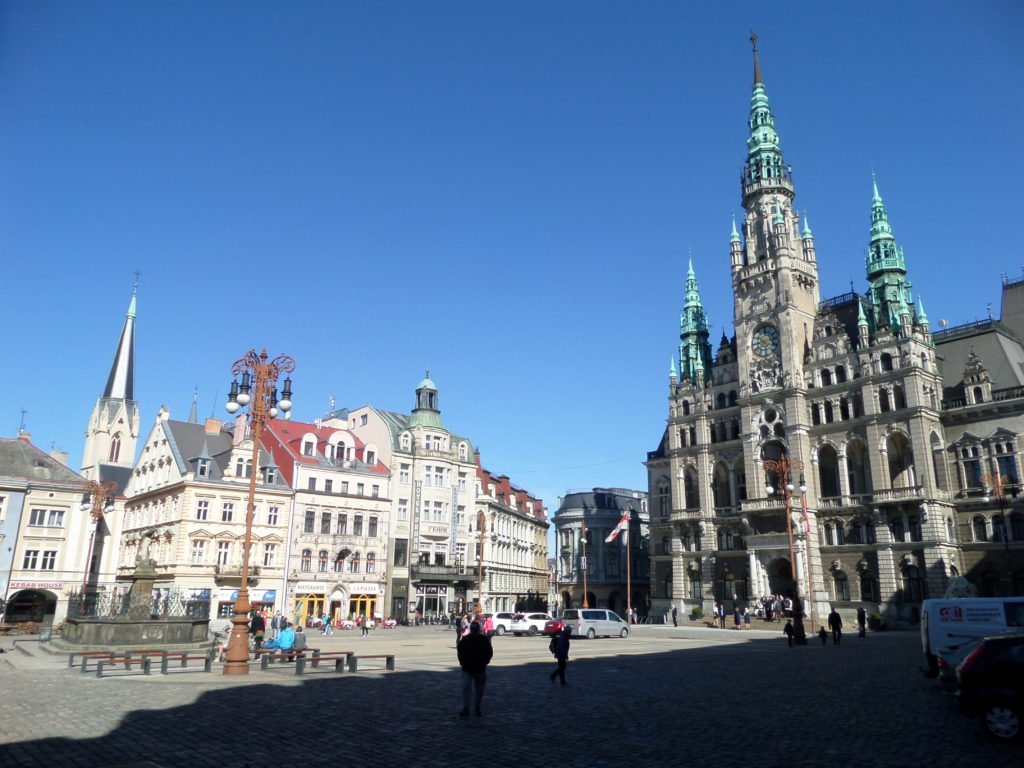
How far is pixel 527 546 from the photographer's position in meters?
87.2

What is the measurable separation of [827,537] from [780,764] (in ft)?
182

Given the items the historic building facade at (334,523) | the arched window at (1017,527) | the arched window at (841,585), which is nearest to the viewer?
the arched window at (1017,527)

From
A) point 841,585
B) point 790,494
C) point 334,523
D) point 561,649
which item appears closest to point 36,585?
point 334,523

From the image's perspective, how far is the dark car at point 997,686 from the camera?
449 inches

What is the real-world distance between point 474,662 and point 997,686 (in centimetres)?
839

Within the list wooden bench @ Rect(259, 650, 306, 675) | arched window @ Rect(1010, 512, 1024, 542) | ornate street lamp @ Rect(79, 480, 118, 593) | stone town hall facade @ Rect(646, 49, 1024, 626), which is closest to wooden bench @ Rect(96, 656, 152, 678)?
wooden bench @ Rect(259, 650, 306, 675)

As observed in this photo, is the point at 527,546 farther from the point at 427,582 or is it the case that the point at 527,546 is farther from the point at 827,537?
the point at 827,537

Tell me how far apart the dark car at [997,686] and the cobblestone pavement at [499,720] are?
360 millimetres

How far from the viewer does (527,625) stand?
46.8m

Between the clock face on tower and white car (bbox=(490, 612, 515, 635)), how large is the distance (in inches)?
1386

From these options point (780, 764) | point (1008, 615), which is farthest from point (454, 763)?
A: point (1008, 615)

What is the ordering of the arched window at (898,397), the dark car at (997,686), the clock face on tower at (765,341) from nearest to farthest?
1. the dark car at (997,686)
2. the arched window at (898,397)
3. the clock face on tower at (765,341)

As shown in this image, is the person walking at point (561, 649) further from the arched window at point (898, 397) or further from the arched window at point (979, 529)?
the arched window at point (979, 529)

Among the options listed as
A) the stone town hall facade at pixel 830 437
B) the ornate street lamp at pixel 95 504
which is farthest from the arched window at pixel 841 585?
the ornate street lamp at pixel 95 504
